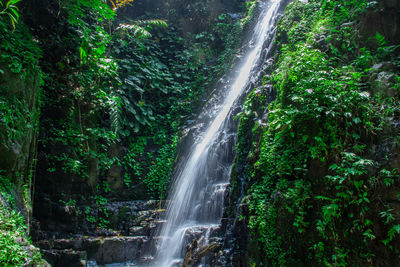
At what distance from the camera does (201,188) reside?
7625 mm

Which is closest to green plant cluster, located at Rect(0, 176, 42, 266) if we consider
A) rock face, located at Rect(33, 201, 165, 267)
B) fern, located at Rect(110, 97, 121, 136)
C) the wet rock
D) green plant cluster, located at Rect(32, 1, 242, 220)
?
the wet rock

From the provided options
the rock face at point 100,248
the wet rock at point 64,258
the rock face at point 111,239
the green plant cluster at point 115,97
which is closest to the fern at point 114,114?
the green plant cluster at point 115,97

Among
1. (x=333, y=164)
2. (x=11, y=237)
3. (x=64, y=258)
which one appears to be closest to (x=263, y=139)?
(x=333, y=164)

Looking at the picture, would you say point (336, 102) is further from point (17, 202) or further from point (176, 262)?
point (17, 202)

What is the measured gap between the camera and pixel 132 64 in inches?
429

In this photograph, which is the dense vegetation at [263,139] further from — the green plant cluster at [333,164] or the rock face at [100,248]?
the rock face at [100,248]

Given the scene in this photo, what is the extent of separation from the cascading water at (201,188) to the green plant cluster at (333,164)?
2.02m

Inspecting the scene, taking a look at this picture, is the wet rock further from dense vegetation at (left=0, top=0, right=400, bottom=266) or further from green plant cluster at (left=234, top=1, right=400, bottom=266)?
green plant cluster at (left=234, top=1, right=400, bottom=266)

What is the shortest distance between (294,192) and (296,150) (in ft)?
2.39

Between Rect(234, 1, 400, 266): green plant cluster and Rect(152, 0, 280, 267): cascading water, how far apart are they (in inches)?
79.4

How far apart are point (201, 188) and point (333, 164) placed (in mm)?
4639

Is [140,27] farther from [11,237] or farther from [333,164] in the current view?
[333,164]

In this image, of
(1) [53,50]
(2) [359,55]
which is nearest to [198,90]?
(1) [53,50]

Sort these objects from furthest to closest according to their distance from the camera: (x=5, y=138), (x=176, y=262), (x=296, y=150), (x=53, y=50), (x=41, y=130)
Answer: (x=53, y=50)
(x=41, y=130)
(x=176, y=262)
(x=5, y=138)
(x=296, y=150)
